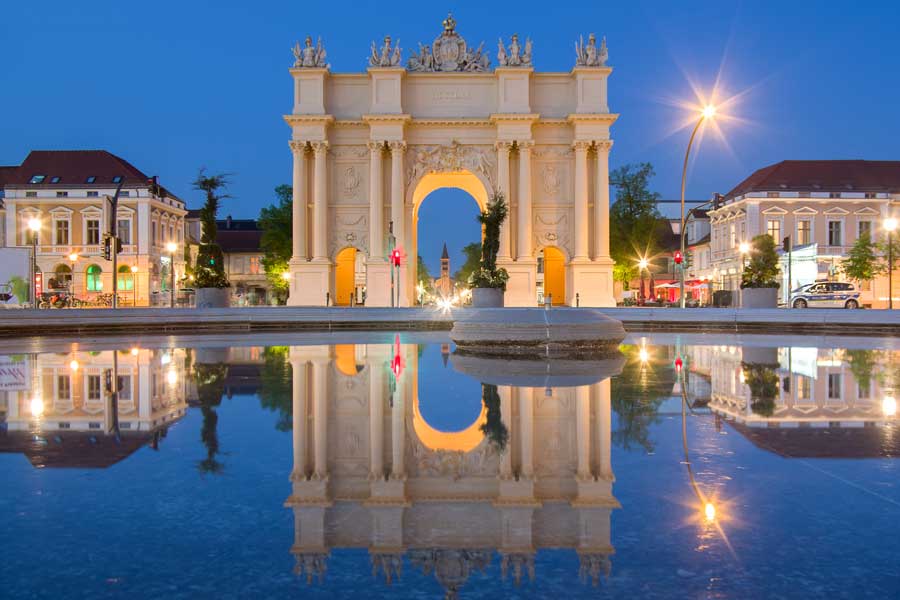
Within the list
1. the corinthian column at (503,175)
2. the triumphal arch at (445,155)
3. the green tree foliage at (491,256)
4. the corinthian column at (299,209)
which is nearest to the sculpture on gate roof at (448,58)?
the triumphal arch at (445,155)

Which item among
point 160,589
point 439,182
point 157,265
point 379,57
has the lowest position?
point 160,589

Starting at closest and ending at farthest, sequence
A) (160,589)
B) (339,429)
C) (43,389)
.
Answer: (160,589) → (339,429) → (43,389)

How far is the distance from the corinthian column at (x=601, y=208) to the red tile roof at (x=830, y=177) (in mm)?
24675

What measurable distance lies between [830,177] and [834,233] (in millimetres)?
5883

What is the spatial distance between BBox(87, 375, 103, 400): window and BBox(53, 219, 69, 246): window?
63.8 metres

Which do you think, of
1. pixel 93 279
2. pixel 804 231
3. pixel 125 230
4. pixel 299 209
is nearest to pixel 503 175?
pixel 299 209

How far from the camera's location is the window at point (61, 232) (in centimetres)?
6556

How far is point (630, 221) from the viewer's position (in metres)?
66.2

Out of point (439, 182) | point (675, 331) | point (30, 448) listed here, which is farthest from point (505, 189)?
point (30, 448)

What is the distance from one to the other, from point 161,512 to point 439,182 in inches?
1898

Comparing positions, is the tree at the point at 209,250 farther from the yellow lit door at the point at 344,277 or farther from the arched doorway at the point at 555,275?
the arched doorway at the point at 555,275

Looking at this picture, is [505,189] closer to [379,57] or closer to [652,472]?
[379,57]

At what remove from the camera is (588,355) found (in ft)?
46.6

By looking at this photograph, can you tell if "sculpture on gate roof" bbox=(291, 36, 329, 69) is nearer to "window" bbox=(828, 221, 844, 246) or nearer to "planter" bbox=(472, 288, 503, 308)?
"planter" bbox=(472, 288, 503, 308)
